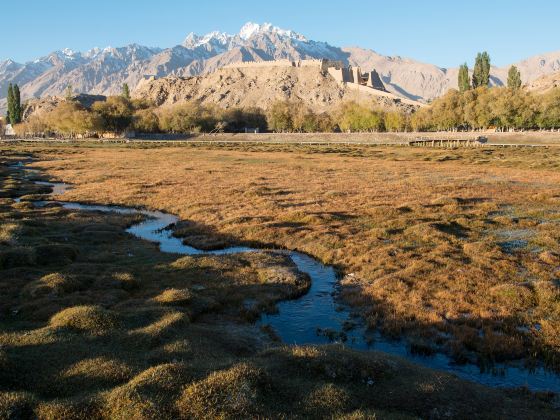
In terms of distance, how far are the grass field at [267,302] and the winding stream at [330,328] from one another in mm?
724

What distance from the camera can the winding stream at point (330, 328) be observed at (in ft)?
55.3

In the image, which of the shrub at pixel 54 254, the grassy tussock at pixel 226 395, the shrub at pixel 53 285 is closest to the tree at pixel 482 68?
the shrub at pixel 54 254

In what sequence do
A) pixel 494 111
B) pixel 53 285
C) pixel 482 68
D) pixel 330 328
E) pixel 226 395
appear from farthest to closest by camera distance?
pixel 482 68, pixel 494 111, pixel 53 285, pixel 330 328, pixel 226 395

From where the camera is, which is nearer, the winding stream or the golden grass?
the winding stream

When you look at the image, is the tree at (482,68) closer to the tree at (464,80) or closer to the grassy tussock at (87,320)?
the tree at (464,80)

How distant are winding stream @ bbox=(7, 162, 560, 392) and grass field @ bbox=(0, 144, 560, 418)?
724 mm

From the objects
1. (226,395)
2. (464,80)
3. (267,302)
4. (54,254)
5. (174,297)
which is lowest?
(267,302)

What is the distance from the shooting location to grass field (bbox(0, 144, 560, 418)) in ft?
44.4

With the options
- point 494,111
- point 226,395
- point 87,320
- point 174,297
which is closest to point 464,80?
point 494,111

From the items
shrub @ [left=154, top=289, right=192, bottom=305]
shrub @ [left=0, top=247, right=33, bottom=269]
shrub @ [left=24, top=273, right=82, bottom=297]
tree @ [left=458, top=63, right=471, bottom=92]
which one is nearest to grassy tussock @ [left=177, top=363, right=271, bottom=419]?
shrub @ [left=154, top=289, right=192, bottom=305]

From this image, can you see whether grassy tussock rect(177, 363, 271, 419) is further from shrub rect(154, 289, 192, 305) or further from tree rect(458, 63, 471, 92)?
tree rect(458, 63, 471, 92)

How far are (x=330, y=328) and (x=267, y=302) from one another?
4176mm

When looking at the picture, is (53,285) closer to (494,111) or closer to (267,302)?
(267,302)

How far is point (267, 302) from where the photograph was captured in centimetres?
2416
